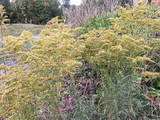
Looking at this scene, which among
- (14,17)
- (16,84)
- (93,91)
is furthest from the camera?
(14,17)

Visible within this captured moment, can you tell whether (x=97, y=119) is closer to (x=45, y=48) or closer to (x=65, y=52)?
(x=65, y=52)

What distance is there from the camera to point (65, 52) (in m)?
1.76

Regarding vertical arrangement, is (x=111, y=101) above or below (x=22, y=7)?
below

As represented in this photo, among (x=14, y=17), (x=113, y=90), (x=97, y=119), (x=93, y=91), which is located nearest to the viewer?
(x=113, y=90)

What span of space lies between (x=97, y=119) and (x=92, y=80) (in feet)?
3.28

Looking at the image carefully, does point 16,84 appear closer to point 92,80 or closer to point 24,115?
point 24,115

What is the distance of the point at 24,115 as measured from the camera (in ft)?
5.95

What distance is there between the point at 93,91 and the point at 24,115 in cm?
164

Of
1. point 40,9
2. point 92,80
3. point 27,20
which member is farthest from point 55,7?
point 92,80

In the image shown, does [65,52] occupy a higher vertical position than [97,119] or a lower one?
higher

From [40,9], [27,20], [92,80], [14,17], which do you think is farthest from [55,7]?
Answer: [92,80]

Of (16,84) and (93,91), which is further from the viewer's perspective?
(93,91)


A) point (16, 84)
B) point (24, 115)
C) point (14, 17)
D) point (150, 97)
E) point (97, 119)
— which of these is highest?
point (14, 17)

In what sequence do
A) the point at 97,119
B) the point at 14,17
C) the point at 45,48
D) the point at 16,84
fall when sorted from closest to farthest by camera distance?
the point at 16,84
the point at 45,48
the point at 97,119
the point at 14,17
